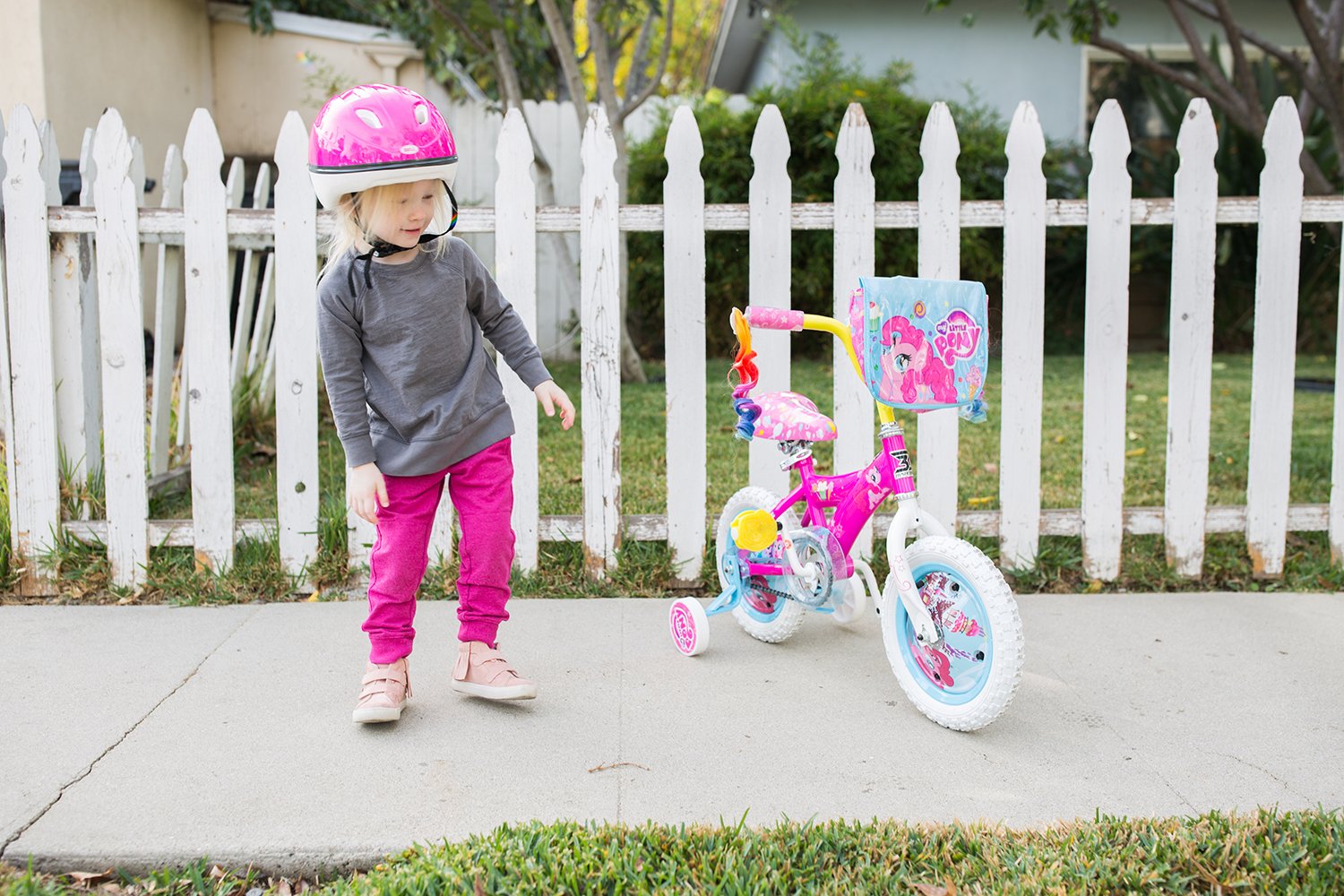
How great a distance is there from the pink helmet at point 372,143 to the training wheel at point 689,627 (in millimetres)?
1387

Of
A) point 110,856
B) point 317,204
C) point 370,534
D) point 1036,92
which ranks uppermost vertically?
point 1036,92

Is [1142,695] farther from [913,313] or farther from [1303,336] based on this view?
[1303,336]

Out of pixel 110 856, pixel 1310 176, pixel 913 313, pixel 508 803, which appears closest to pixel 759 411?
pixel 913 313

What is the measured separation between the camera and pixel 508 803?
2365mm

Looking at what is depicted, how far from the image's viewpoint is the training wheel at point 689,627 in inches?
126

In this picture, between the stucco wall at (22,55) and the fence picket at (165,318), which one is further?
the stucco wall at (22,55)

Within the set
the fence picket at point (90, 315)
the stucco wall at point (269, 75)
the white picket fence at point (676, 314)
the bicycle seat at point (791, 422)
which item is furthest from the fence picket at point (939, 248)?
the stucco wall at point (269, 75)

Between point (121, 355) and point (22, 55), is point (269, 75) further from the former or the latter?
point (121, 355)

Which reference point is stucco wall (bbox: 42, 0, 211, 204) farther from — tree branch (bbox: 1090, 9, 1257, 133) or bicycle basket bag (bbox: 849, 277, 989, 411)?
bicycle basket bag (bbox: 849, 277, 989, 411)

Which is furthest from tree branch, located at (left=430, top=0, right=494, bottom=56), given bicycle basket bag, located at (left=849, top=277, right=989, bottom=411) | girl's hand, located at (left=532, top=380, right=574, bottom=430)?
bicycle basket bag, located at (left=849, top=277, right=989, bottom=411)

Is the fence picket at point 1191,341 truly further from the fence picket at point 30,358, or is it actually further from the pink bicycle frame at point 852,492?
the fence picket at point 30,358

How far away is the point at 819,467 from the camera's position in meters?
5.47

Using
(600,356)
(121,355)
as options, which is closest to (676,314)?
(600,356)

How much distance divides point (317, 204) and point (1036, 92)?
28.1ft
